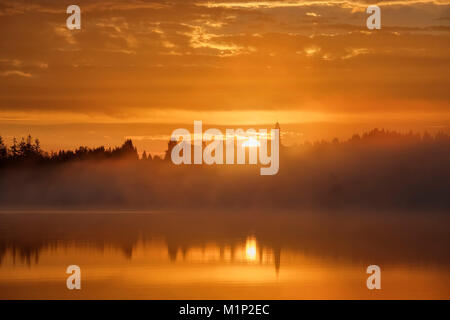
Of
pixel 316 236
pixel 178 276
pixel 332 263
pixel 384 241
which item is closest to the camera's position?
pixel 178 276

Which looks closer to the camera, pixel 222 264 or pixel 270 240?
pixel 222 264

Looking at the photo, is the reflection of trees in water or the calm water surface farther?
the reflection of trees in water

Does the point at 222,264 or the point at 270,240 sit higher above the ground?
the point at 222,264

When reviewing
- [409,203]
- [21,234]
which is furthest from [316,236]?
[409,203]

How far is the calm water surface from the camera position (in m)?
34.7

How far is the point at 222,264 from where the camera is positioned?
44.0m

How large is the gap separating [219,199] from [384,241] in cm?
12480

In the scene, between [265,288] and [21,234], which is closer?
[265,288]

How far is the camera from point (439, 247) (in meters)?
54.3

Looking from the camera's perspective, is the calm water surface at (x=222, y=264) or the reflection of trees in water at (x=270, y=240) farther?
the reflection of trees in water at (x=270, y=240)

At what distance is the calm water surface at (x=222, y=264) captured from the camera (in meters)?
34.7
